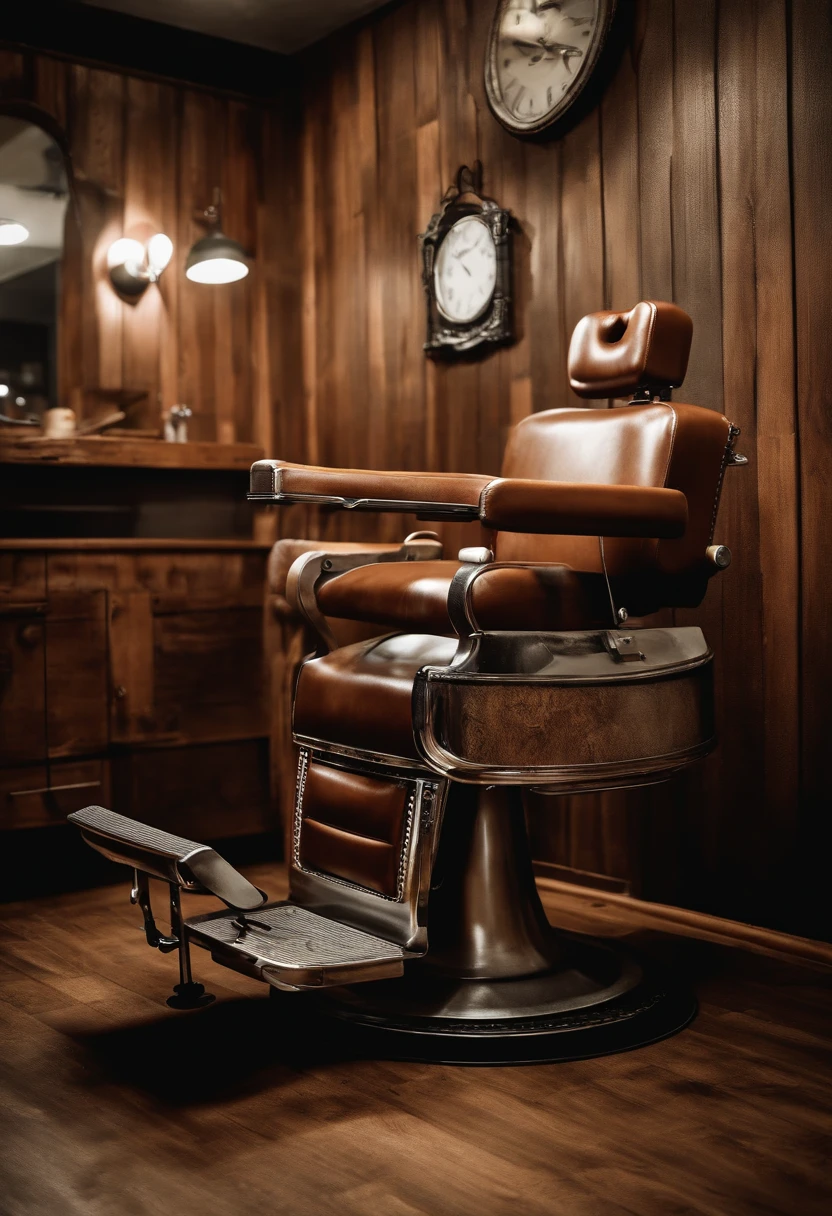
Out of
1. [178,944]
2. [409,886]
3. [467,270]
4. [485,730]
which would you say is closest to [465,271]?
[467,270]

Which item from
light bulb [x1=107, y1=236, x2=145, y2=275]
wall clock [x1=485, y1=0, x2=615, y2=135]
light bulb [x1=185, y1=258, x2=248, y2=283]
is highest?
wall clock [x1=485, y1=0, x2=615, y2=135]

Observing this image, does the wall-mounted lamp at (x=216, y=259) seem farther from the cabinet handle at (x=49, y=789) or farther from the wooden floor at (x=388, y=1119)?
the wooden floor at (x=388, y=1119)

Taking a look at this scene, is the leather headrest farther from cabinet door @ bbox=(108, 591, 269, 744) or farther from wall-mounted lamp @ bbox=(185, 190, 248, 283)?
wall-mounted lamp @ bbox=(185, 190, 248, 283)

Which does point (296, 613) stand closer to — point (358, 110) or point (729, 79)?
point (729, 79)

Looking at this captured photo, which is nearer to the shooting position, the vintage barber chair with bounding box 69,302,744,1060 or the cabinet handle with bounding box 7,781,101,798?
the vintage barber chair with bounding box 69,302,744,1060

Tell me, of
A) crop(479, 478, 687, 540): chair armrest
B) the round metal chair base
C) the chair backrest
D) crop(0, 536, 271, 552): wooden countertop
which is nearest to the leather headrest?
the chair backrest

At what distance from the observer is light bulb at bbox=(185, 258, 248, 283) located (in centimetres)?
367

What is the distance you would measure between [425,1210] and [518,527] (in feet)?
3.06

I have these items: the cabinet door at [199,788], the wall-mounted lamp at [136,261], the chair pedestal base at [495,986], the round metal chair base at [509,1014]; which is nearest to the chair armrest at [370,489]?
the chair pedestal base at [495,986]

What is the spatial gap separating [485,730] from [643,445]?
2.00 ft

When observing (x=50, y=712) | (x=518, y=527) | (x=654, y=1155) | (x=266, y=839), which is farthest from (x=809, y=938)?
(x=50, y=712)

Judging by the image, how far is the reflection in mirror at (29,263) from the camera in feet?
11.5

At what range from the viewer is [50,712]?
3.06m

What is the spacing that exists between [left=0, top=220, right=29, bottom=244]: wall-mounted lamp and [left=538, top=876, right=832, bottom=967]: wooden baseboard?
237cm
